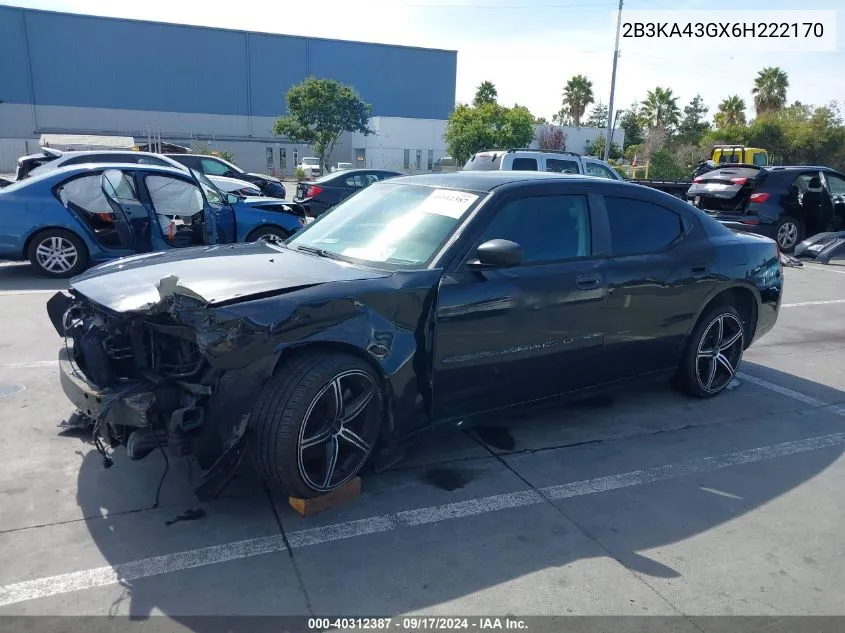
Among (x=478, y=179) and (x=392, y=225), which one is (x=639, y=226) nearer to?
(x=478, y=179)

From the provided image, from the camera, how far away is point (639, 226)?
471 cm

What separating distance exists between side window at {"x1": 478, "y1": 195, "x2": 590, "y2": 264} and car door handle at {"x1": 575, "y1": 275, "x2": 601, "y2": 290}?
0.50ft

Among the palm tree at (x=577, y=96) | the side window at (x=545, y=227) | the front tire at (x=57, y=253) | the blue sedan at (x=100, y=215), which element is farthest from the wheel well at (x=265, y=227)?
the palm tree at (x=577, y=96)

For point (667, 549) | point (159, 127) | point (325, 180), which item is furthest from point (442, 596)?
point (159, 127)

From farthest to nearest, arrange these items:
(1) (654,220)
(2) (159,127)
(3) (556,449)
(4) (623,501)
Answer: (2) (159,127)
(1) (654,220)
(3) (556,449)
(4) (623,501)

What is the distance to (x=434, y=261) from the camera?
12.3ft

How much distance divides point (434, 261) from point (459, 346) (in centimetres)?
50

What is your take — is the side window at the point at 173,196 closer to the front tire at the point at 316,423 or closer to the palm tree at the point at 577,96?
the front tire at the point at 316,423

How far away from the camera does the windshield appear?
12.8 ft

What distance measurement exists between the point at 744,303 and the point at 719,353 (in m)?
0.54

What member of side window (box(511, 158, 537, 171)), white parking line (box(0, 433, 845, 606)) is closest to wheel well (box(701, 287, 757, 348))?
white parking line (box(0, 433, 845, 606))

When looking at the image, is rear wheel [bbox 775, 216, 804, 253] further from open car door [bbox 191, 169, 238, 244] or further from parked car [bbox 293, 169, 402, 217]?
open car door [bbox 191, 169, 238, 244]

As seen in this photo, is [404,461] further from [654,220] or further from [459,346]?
[654,220]


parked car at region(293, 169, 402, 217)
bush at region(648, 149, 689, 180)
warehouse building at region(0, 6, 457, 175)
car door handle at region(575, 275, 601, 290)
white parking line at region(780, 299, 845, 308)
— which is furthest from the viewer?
warehouse building at region(0, 6, 457, 175)
